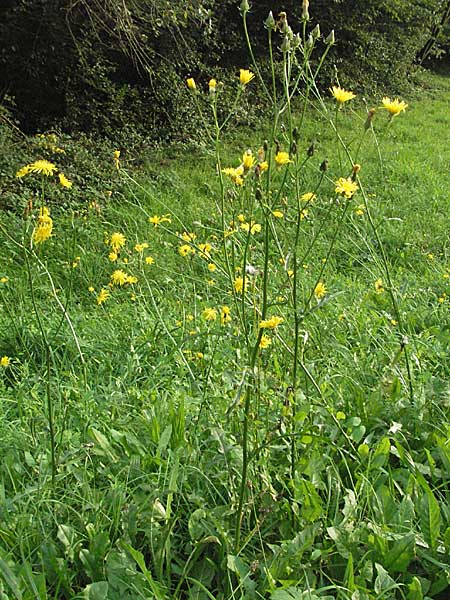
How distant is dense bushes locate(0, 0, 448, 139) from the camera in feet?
20.3

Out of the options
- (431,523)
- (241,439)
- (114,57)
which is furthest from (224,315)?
(114,57)

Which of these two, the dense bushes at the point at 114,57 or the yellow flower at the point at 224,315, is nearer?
the yellow flower at the point at 224,315

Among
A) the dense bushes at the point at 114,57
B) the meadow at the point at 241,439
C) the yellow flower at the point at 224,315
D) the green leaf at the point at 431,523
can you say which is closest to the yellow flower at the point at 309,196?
the meadow at the point at 241,439

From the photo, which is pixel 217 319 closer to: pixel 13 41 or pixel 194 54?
pixel 13 41

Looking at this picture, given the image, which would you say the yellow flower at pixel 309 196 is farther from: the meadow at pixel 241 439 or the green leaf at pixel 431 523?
the green leaf at pixel 431 523

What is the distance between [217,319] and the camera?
264 cm

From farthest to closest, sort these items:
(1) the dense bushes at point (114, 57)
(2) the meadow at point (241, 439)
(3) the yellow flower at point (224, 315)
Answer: (1) the dense bushes at point (114, 57) < (3) the yellow flower at point (224, 315) < (2) the meadow at point (241, 439)

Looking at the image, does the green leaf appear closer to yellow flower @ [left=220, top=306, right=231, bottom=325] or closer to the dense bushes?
yellow flower @ [left=220, top=306, right=231, bottom=325]

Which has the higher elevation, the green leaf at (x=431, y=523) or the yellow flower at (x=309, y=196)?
the yellow flower at (x=309, y=196)

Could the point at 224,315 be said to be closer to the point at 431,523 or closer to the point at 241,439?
the point at 241,439

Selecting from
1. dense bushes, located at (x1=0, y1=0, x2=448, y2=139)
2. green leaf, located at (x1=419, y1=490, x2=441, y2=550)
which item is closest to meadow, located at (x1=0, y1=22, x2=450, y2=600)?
green leaf, located at (x1=419, y1=490, x2=441, y2=550)

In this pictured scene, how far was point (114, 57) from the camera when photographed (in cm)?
756

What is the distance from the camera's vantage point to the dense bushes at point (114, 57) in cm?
619

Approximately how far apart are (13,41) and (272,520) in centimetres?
646
